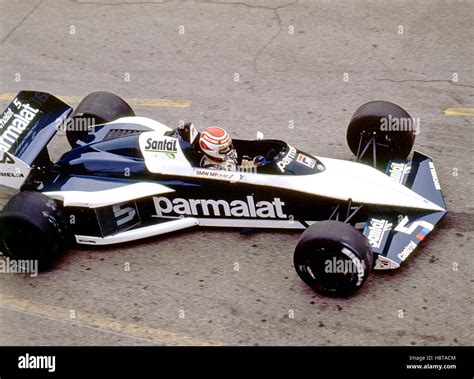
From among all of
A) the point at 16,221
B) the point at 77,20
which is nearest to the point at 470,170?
the point at 16,221

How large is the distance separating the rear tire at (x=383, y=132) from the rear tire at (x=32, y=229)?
315 cm

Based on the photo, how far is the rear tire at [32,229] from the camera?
7.66 m

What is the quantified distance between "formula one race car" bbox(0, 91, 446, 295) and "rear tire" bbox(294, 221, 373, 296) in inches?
0.8

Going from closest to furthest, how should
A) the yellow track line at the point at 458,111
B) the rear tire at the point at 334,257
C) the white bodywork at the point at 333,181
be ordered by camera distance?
the rear tire at the point at 334,257 < the white bodywork at the point at 333,181 < the yellow track line at the point at 458,111

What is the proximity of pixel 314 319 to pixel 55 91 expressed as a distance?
523 cm

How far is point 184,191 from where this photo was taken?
812 cm

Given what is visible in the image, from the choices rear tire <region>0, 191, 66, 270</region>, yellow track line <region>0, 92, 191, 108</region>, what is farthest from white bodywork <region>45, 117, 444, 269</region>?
yellow track line <region>0, 92, 191, 108</region>

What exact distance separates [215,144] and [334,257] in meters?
1.63

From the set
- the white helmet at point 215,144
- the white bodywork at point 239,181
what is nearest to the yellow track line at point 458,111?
the white bodywork at point 239,181

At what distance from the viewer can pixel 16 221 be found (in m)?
7.66

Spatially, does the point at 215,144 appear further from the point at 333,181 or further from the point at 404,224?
the point at 404,224

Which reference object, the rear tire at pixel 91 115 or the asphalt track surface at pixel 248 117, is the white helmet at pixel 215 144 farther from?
the rear tire at pixel 91 115

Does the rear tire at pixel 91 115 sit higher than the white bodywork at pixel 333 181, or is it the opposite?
the rear tire at pixel 91 115
